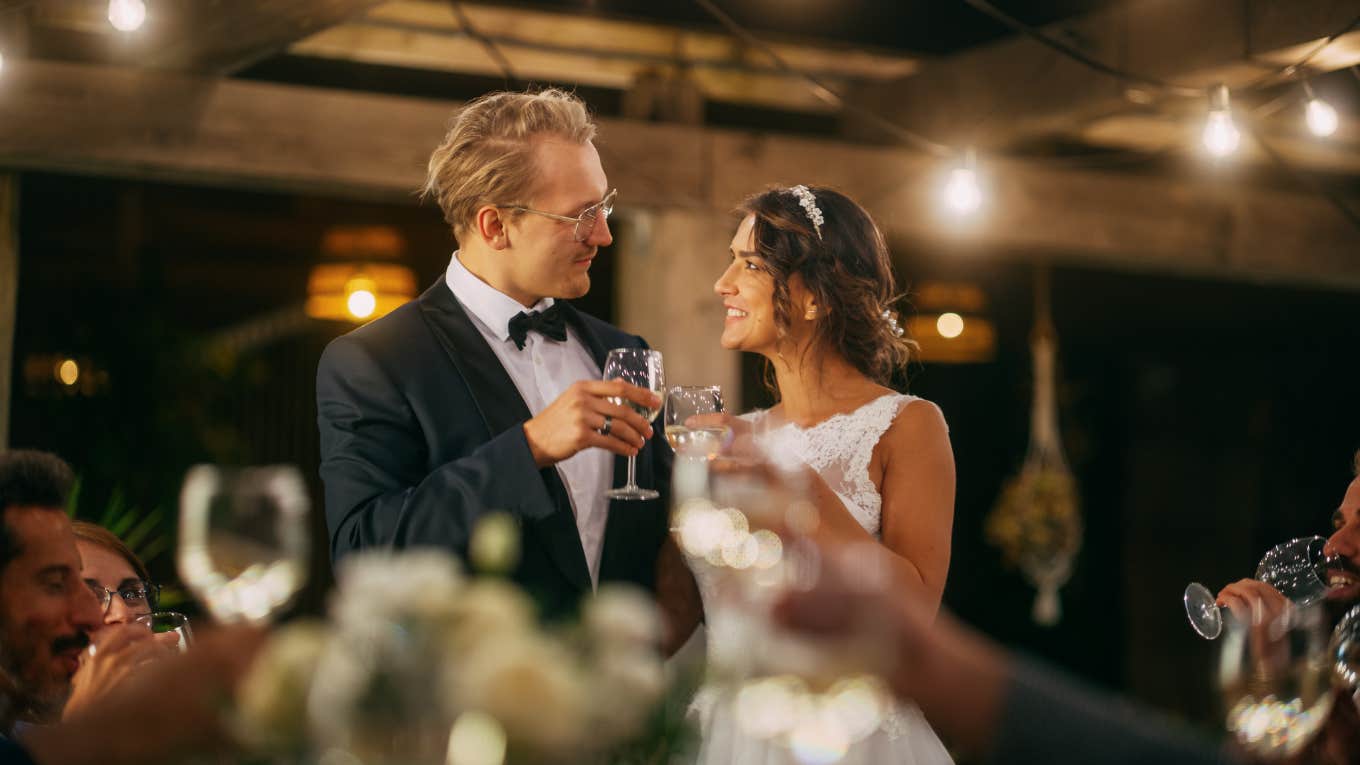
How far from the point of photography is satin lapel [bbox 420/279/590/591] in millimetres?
2426

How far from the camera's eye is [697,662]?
1021 mm

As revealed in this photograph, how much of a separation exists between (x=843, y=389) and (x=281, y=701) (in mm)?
2200

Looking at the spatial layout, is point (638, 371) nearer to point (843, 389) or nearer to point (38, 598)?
point (843, 389)

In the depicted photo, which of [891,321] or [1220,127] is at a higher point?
[1220,127]

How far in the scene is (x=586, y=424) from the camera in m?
2.21

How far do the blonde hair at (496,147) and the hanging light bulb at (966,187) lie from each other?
2398 mm

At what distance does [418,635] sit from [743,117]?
18.5ft

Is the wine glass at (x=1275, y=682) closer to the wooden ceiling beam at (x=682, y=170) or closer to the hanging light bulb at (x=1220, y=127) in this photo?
the hanging light bulb at (x=1220, y=127)

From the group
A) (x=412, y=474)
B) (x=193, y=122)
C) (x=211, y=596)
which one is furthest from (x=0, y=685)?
(x=193, y=122)

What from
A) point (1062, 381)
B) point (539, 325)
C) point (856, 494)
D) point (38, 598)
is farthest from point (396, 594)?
point (1062, 381)

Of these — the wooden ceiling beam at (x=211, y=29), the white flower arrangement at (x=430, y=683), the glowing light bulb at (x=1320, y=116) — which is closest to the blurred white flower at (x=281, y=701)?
the white flower arrangement at (x=430, y=683)

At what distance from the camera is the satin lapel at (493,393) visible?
243 centimetres

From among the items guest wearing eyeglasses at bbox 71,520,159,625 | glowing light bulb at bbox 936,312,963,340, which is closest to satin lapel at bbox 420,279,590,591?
guest wearing eyeglasses at bbox 71,520,159,625

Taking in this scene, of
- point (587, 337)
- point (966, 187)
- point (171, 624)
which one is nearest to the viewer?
point (171, 624)
